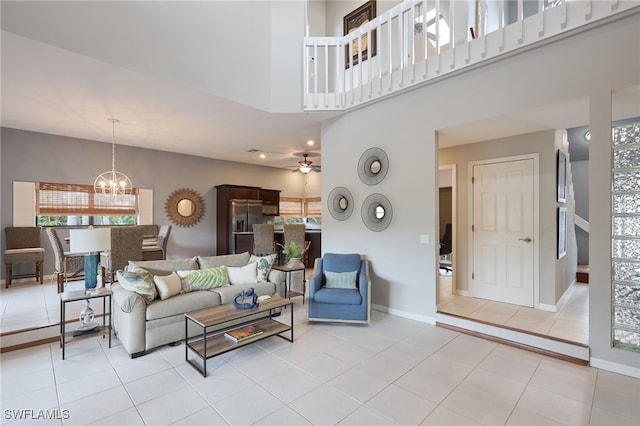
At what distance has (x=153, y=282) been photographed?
3238 mm

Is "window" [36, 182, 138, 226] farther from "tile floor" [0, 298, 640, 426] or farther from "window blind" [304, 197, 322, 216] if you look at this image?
"window blind" [304, 197, 322, 216]

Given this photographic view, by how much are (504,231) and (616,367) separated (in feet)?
6.86

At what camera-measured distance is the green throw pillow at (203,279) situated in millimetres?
3529

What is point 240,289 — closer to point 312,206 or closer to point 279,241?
point 279,241

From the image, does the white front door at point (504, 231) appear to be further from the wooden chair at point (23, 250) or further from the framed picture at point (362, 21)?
the wooden chair at point (23, 250)

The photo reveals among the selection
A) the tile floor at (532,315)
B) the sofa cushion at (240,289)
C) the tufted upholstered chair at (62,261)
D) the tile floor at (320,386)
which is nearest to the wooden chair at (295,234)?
the sofa cushion at (240,289)

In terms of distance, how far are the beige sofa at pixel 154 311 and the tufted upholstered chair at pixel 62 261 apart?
2.23 m

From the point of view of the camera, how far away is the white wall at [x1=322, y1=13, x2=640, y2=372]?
2654 mm

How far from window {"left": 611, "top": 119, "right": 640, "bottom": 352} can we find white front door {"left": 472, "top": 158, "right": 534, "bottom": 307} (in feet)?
4.77

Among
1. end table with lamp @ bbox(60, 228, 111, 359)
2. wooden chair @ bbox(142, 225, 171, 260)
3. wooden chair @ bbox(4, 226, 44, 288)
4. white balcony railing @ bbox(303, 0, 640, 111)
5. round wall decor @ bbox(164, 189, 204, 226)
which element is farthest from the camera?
round wall decor @ bbox(164, 189, 204, 226)

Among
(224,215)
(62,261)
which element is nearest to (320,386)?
(62,261)

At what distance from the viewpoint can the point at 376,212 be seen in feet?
14.3

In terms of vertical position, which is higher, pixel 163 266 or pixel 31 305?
pixel 163 266

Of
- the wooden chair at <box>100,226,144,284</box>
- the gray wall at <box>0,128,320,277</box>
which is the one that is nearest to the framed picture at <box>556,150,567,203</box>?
the wooden chair at <box>100,226,144,284</box>
